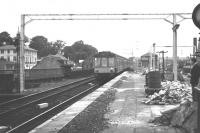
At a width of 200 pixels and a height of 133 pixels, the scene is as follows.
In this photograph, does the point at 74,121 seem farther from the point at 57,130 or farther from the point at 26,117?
the point at 26,117

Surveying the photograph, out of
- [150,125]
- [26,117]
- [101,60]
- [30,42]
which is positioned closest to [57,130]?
[150,125]

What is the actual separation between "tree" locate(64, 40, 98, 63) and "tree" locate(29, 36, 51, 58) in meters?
8.19

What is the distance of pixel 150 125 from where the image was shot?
835 centimetres

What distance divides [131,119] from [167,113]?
3.62 ft

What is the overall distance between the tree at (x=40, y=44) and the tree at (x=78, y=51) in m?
8.19

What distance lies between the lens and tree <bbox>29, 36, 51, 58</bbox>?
474 feet

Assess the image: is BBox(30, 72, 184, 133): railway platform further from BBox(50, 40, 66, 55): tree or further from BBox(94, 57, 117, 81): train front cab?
BBox(50, 40, 66, 55): tree

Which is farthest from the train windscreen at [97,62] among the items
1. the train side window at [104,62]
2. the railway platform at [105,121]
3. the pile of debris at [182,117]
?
the pile of debris at [182,117]

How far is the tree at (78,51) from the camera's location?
138000 mm

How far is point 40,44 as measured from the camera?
5728 inches

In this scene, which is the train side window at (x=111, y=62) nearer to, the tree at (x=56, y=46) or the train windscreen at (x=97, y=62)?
the train windscreen at (x=97, y=62)

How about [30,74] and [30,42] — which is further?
[30,42]

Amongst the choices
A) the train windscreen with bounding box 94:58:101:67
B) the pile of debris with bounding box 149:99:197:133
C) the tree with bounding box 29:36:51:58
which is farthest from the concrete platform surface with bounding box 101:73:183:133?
the tree with bounding box 29:36:51:58

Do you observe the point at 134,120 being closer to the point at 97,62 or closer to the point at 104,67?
the point at 104,67
